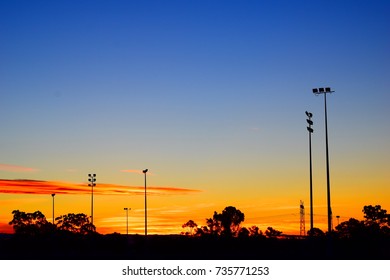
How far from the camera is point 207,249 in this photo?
210 feet

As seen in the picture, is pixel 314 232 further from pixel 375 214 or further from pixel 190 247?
pixel 190 247

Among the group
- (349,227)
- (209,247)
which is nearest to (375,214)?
(349,227)

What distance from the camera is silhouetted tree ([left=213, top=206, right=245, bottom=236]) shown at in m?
151

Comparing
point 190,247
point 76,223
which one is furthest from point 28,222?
point 190,247

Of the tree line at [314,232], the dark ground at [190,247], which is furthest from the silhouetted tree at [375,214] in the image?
the dark ground at [190,247]

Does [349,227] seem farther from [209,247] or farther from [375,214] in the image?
[209,247]

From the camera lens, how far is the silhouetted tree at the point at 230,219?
15088 centimetres

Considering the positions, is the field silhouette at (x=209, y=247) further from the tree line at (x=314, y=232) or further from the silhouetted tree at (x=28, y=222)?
the silhouetted tree at (x=28, y=222)

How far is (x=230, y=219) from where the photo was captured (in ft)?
498

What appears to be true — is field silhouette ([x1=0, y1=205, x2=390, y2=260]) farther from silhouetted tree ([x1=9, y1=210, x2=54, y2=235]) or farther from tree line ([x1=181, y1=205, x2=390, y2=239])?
silhouetted tree ([x1=9, y1=210, x2=54, y2=235])

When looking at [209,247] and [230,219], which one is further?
[230,219]

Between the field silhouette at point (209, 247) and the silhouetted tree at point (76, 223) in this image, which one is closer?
the field silhouette at point (209, 247)
